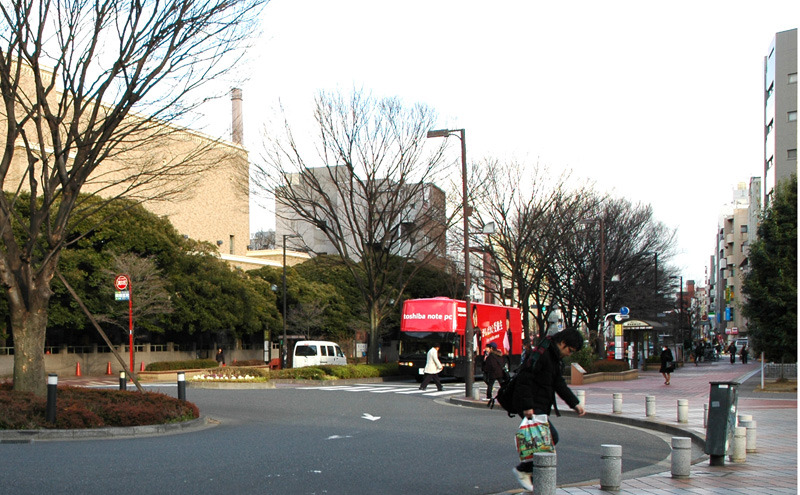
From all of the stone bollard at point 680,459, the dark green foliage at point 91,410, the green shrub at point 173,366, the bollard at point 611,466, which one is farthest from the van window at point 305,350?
the bollard at point 611,466

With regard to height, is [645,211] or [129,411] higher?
[645,211]

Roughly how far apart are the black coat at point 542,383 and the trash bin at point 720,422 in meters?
3.61

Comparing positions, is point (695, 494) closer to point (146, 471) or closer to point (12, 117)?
point (146, 471)

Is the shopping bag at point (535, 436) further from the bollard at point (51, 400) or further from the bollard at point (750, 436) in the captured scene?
the bollard at point (51, 400)

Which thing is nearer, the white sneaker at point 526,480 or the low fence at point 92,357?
the white sneaker at point 526,480

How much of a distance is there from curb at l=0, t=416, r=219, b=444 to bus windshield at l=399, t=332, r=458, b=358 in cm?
2062

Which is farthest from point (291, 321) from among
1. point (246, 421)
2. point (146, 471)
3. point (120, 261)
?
point (146, 471)

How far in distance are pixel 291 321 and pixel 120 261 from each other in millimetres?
18142

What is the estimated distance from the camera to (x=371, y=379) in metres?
36.1

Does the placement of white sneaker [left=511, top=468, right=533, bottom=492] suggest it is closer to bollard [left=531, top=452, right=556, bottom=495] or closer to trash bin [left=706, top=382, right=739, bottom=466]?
bollard [left=531, top=452, right=556, bottom=495]

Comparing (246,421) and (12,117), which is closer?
(12,117)

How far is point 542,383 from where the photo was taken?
26.3ft

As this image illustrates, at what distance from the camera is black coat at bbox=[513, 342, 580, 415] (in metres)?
7.98

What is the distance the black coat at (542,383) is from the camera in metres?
7.98
